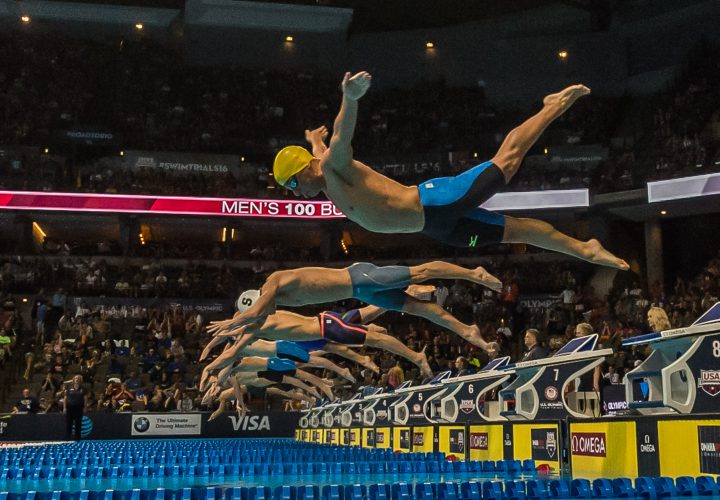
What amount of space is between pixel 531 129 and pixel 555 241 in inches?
33.1

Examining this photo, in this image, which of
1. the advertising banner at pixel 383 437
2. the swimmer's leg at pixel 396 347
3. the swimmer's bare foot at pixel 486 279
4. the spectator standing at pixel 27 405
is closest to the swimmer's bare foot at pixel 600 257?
the swimmer's bare foot at pixel 486 279

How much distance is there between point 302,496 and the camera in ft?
12.4

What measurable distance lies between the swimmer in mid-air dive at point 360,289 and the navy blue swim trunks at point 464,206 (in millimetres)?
866

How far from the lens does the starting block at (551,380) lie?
239 inches

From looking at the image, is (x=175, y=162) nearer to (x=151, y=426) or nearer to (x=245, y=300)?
(x=151, y=426)

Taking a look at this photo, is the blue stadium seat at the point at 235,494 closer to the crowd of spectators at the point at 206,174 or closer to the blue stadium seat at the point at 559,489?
the blue stadium seat at the point at 559,489

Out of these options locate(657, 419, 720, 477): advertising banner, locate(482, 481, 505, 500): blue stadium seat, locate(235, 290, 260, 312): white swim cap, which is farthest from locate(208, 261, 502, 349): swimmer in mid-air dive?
locate(235, 290, 260, 312): white swim cap

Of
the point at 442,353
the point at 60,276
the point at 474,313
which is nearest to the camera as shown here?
the point at 442,353

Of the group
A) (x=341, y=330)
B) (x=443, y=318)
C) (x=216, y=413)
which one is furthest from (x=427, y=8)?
(x=443, y=318)

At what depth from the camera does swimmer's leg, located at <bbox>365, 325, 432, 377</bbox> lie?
9156mm

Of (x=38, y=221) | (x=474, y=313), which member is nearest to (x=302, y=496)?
(x=474, y=313)

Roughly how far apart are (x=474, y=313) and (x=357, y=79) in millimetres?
20454

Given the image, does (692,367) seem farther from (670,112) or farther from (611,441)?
(670,112)

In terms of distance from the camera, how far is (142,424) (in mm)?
19672
